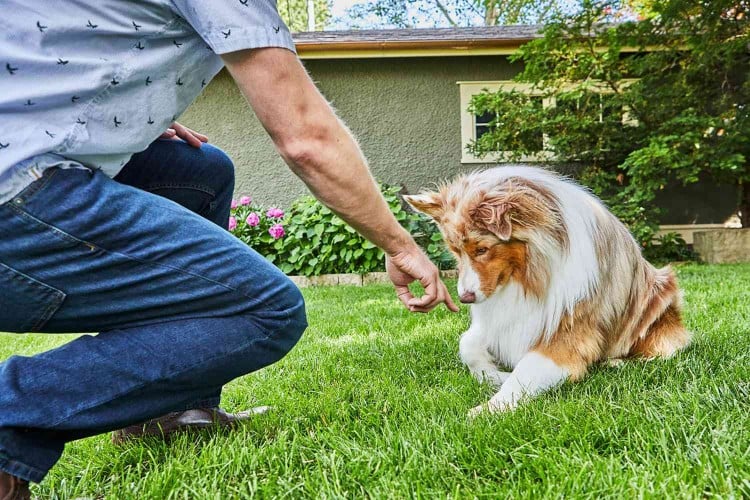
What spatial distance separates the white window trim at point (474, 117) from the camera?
9.88 m

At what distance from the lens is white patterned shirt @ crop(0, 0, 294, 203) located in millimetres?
1449

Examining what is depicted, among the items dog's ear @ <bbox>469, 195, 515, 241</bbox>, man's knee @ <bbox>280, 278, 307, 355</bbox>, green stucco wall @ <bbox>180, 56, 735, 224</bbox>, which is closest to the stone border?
green stucco wall @ <bbox>180, 56, 735, 224</bbox>

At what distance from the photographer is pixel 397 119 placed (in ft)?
37.1

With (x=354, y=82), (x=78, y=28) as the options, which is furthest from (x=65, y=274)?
(x=354, y=82)

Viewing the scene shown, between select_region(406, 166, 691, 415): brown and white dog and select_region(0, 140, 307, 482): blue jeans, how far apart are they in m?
1.20

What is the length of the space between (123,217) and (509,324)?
2035mm

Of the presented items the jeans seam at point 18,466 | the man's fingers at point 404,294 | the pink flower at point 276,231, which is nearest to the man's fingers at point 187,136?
the man's fingers at point 404,294

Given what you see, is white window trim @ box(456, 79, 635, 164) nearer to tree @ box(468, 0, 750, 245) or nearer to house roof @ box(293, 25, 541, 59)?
tree @ box(468, 0, 750, 245)

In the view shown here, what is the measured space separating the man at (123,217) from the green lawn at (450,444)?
0.33 m

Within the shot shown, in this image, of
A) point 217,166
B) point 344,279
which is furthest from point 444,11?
point 217,166

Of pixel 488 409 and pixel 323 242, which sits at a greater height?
pixel 488 409

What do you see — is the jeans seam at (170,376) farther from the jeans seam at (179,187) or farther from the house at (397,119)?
the house at (397,119)

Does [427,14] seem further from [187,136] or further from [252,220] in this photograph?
[187,136]

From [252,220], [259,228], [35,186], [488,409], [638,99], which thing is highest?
[638,99]
